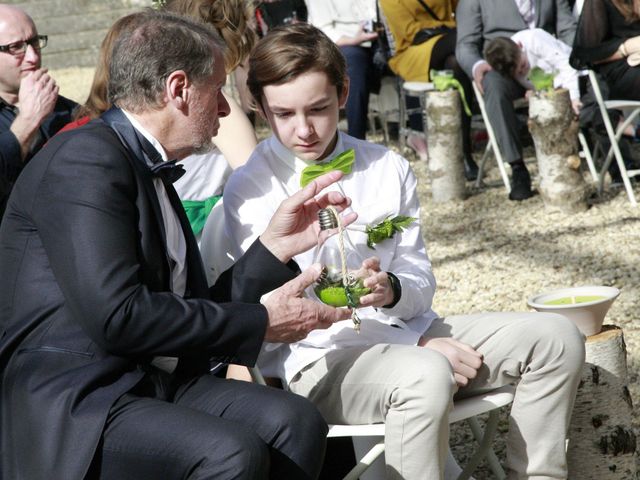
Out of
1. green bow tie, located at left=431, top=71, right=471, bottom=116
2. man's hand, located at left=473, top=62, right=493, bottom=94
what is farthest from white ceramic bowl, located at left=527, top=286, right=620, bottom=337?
man's hand, located at left=473, top=62, right=493, bottom=94

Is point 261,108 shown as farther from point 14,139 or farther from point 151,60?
point 14,139

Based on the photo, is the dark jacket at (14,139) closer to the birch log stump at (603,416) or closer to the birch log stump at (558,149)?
the birch log stump at (603,416)

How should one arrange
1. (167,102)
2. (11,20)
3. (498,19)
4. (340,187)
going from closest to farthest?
(167,102)
(340,187)
(11,20)
(498,19)

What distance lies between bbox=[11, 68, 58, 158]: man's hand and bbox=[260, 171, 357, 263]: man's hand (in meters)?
1.58

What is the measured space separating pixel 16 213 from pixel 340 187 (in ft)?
3.24

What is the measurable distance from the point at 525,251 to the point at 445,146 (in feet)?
5.39

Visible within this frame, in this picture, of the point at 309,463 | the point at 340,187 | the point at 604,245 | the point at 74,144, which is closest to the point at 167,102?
the point at 74,144

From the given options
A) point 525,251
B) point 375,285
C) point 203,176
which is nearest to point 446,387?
point 375,285

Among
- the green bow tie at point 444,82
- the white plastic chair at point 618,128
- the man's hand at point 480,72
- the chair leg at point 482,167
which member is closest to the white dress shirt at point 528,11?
the man's hand at point 480,72

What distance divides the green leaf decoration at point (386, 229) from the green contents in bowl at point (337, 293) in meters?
0.29

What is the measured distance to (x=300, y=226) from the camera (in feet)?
9.58

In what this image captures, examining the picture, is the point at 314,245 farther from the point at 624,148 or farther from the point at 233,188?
the point at 624,148

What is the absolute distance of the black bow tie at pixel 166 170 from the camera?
Answer: 8.71 ft

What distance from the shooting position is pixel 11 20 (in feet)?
14.3
